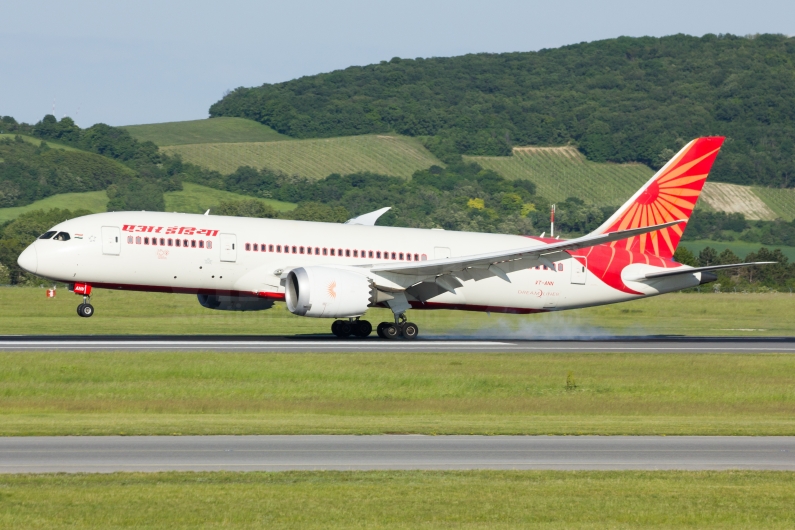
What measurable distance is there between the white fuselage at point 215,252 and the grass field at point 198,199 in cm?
10155

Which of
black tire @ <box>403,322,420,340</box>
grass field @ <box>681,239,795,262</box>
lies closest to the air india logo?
black tire @ <box>403,322,420,340</box>

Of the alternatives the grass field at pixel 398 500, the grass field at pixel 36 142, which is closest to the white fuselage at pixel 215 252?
the grass field at pixel 398 500

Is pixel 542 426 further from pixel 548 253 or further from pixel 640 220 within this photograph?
pixel 640 220

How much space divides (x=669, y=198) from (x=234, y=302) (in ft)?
60.1

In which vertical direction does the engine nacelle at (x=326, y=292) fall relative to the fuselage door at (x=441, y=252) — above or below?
below

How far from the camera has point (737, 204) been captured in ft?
636

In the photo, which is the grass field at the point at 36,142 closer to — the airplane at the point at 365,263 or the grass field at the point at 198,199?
the grass field at the point at 198,199

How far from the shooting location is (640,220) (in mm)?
45594

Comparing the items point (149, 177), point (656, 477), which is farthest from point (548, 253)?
point (149, 177)

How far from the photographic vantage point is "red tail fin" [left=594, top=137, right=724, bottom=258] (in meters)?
45.6

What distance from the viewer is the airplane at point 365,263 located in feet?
127

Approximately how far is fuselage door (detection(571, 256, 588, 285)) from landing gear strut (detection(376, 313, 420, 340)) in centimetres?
725

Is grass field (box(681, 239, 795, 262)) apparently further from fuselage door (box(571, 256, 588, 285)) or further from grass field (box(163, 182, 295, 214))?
fuselage door (box(571, 256, 588, 285))

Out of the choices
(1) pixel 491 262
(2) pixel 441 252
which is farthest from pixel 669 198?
(2) pixel 441 252
